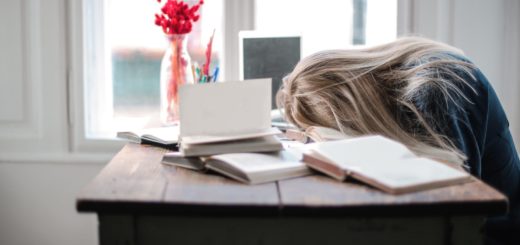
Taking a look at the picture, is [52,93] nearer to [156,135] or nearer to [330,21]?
[156,135]

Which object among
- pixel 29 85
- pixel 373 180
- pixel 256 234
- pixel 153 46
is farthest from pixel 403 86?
pixel 29 85

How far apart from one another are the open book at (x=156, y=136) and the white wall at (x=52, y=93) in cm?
66

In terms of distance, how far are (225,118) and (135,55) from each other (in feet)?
3.65

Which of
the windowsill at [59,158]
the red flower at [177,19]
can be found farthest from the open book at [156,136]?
the windowsill at [59,158]

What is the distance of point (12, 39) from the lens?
2096 millimetres

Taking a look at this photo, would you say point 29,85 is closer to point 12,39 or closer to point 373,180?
point 12,39

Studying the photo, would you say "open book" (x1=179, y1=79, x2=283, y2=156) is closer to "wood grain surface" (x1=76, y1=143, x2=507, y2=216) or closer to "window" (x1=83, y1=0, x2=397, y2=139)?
"wood grain surface" (x1=76, y1=143, x2=507, y2=216)

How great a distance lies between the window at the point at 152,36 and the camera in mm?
2100

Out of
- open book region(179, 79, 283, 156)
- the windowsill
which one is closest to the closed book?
open book region(179, 79, 283, 156)

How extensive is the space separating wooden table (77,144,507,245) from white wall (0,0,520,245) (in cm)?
116

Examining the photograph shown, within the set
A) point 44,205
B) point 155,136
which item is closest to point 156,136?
point 155,136

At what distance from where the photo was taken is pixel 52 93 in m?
2.10

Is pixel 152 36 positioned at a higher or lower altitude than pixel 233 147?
higher

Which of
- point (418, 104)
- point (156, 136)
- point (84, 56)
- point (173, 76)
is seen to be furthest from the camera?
point (84, 56)
